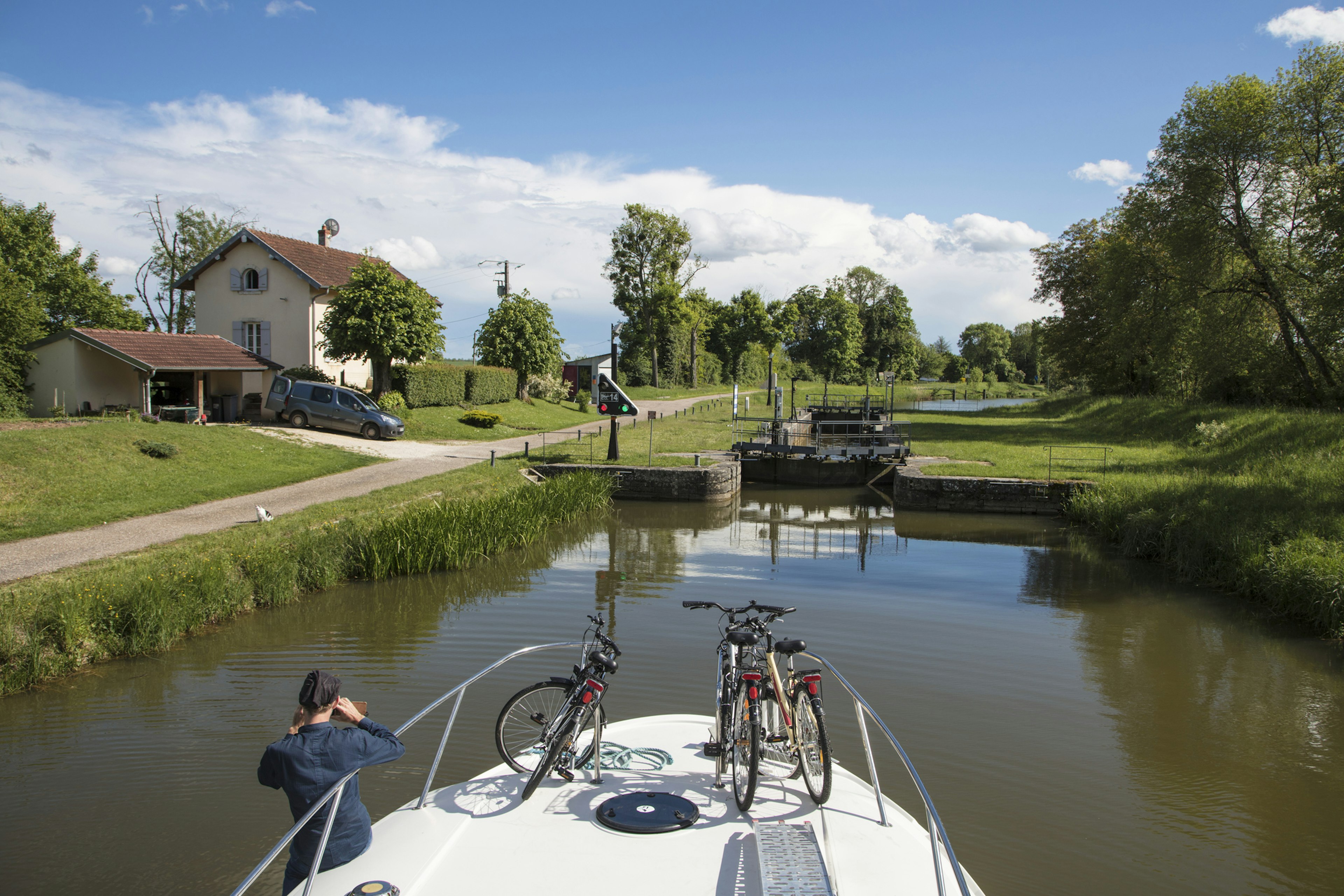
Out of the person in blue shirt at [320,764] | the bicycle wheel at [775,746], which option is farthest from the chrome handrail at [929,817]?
the person in blue shirt at [320,764]

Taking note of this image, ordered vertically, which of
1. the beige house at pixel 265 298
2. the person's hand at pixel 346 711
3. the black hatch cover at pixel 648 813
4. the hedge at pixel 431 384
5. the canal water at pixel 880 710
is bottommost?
the canal water at pixel 880 710

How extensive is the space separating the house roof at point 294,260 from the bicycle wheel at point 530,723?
28.1 meters

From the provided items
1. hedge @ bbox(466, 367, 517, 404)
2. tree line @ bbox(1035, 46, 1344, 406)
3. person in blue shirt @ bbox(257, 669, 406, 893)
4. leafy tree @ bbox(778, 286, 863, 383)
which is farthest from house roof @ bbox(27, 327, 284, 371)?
leafy tree @ bbox(778, 286, 863, 383)

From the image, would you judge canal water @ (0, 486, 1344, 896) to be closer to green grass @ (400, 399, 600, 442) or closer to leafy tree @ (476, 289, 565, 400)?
green grass @ (400, 399, 600, 442)

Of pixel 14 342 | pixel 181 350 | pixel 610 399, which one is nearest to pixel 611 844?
pixel 610 399

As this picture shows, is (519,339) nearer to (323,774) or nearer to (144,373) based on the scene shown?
(144,373)

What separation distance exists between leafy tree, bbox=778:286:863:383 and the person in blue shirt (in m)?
71.8

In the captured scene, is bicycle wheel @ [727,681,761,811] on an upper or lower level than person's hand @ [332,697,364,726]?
lower

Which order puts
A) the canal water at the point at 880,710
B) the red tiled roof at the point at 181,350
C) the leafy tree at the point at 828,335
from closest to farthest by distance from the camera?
the canal water at the point at 880,710
the red tiled roof at the point at 181,350
the leafy tree at the point at 828,335

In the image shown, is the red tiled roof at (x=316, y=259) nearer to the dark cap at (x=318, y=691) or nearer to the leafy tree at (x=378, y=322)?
the leafy tree at (x=378, y=322)

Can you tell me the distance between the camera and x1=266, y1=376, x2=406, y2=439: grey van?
26.0 metres

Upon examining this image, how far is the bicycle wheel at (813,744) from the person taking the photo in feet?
15.8

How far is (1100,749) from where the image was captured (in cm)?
727

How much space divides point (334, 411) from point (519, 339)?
12738 millimetres
